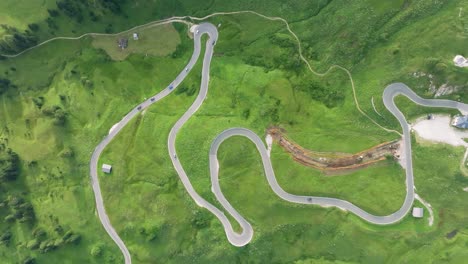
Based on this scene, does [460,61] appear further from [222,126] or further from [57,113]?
[57,113]

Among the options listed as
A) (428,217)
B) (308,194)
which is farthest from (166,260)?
(428,217)

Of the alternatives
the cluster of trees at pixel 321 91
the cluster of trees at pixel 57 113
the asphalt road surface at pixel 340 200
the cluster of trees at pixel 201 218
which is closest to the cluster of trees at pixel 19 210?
the cluster of trees at pixel 57 113

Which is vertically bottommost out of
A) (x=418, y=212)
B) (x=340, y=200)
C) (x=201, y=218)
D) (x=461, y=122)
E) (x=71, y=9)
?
(x=418, y=212)

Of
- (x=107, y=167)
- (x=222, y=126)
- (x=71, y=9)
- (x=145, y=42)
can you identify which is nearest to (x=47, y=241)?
(x=107, y=167)

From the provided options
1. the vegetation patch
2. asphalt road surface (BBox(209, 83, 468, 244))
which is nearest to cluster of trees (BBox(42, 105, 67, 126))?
the vegetation patch

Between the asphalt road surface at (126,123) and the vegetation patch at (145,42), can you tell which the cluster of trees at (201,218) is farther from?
the vegetation patch at (145,42)

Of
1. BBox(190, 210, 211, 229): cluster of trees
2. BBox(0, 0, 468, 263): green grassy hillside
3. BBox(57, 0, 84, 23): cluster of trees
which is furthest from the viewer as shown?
BBox(57, 0, 84, 23): cluster of trees

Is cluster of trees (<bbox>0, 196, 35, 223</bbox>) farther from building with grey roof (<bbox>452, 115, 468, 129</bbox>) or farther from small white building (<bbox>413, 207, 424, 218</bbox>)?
building with grey roof (<bbox>452, 115, 468, 129</bbox>)
